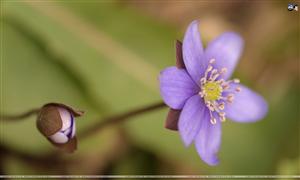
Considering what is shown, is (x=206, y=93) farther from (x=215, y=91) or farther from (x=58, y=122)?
(x=58, y=122)

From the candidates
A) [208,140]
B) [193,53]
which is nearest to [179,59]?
[193,53]

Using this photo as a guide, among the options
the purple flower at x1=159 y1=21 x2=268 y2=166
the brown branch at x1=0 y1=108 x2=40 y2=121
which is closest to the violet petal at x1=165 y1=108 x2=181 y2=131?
the purple flower at x1=159 y1=21 x2=268 y2=166

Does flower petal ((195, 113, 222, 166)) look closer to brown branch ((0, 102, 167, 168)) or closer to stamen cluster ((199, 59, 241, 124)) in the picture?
stamen cluster ((199, 59, 241, 124))

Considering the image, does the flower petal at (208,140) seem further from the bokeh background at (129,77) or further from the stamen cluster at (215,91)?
the bokeh background at (129,77)

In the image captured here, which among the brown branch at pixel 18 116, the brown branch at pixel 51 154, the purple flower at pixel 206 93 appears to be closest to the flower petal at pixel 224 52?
the purple flower at pixel 206 93

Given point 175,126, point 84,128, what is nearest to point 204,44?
point 175,126

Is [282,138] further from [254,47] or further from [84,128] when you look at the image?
[84,128]
